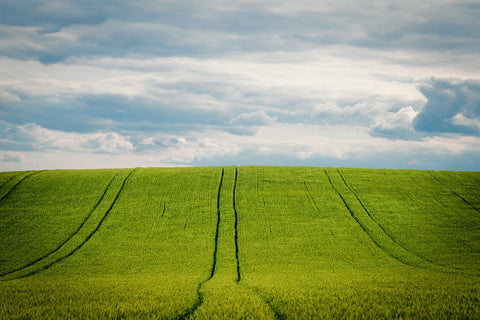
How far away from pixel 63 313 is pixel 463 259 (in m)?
28.0

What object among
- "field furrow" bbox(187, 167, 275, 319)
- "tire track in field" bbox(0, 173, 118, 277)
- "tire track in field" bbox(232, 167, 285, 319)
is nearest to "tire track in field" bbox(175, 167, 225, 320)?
"field furrow" bbox(187, 167, 275, 319)

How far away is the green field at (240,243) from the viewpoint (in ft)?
37.0

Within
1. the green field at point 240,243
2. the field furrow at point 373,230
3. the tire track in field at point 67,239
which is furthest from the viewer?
the field furrow at point 373,230

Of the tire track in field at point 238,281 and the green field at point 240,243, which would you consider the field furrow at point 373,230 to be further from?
the tire track in field at point 238,281

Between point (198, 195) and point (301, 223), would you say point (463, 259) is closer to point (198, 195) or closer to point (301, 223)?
point (301, 223)

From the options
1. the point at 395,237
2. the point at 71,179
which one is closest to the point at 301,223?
the point at 395,237

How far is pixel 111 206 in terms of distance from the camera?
1400 inches

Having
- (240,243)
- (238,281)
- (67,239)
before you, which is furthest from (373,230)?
(67,239)

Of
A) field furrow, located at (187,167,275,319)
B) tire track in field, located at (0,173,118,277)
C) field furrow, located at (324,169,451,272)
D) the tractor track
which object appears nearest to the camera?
field furrow, located at (187,167,275,319)

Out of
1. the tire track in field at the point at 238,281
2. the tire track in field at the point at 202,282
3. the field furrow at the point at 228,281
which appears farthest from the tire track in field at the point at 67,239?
the tire track in field at the point at 238,281

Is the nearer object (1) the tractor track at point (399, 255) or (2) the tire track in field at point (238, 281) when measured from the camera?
(2) the tire track in field at point (238, 281)

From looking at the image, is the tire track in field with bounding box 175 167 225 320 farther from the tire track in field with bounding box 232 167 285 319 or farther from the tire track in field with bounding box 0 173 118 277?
the tire track in field with bounding box 0 173 118 277

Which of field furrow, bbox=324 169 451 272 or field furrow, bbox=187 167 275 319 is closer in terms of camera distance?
field furrow, bbox=187 167 275 319

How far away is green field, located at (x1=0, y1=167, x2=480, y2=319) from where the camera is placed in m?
11.3
